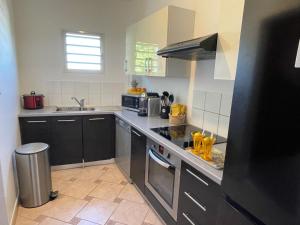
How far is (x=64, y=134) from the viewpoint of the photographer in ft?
9.11

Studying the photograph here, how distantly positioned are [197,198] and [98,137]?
1.96m

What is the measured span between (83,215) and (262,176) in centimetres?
181

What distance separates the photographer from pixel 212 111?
6.45ft

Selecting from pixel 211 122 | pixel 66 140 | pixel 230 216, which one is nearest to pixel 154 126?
pixel 211 122

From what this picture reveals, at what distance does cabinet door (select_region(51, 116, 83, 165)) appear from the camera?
8.99 feet

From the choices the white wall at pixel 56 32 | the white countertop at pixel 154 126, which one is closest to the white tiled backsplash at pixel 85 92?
the white wall at pixel 56 32

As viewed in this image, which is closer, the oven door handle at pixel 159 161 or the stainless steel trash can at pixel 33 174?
the oven door handle at pixel 159 161

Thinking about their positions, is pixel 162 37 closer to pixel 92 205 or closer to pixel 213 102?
pixel 213 102

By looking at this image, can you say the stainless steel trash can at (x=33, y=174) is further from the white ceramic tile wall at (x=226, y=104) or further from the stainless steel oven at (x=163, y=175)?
the white ceramic tile wall at (x=226, y=104)

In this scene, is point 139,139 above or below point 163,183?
above

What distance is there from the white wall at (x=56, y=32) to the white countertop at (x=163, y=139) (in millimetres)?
1187

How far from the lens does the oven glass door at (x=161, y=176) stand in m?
1.65

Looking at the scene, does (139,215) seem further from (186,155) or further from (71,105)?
(71,105)

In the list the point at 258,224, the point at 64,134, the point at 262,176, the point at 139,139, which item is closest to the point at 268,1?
the point at 262,176
